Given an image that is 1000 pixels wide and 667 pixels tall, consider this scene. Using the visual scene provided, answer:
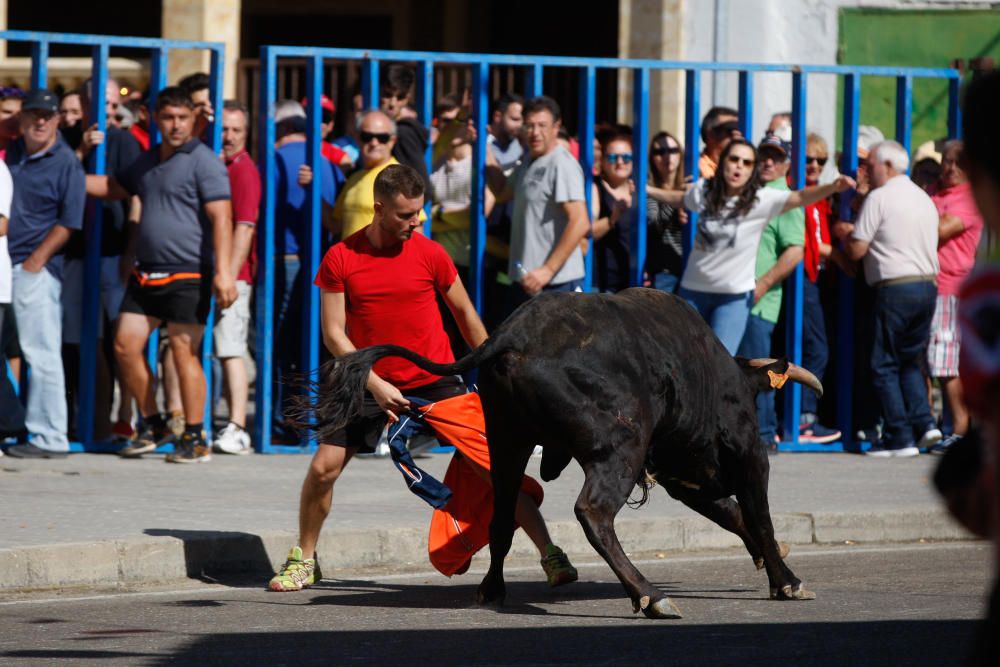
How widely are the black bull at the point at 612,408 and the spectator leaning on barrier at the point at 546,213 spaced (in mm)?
3819

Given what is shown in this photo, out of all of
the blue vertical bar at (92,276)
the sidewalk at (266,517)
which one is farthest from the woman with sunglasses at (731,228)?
the blue vertical bar at (92,276)

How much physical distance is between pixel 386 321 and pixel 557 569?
4.13ft

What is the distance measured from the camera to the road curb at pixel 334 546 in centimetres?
779

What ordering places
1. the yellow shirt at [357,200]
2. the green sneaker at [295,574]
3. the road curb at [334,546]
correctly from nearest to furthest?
the green sneaker at [295,574]
the road curb at [334,546]
the yellow shirt at [357,200]

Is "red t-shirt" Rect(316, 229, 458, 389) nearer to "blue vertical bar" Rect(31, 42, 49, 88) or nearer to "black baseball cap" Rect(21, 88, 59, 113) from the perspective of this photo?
"black baseball cap" Rect(21, 88, 59, 113)

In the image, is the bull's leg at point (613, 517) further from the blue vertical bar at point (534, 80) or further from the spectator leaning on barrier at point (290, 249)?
the blue vertical bar at point (534, 80)

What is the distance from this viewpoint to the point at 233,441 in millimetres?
11547

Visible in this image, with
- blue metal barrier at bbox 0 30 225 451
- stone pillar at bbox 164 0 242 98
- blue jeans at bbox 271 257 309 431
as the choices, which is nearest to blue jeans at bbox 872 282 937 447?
blue jeans at bbox 271 257 309 431

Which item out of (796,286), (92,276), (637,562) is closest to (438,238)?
(92,276)

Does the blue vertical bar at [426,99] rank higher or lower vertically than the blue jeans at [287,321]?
higher

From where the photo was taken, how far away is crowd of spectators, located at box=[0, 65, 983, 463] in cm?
1084

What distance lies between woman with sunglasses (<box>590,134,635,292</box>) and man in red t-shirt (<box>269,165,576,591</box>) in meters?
4.34

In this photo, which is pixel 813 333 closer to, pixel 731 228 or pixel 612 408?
pixel 731 228

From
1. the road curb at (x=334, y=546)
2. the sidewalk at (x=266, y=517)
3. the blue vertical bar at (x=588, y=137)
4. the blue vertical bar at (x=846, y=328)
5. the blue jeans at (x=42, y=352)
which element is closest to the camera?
the road curb at (x=334, y=546)
